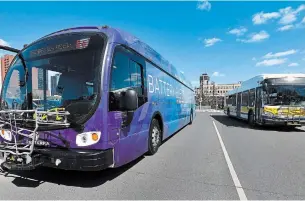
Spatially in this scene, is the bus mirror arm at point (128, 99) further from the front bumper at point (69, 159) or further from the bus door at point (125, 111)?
the front bumper at point (69, 159)

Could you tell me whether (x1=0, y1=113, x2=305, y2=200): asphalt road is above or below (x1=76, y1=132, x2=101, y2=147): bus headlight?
below

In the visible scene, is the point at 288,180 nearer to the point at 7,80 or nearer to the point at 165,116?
the point at 165,116

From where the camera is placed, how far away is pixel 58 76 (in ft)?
15.0

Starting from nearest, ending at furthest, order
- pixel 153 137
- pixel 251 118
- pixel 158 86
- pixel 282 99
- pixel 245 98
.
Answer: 1. pixel 153 137
2. pixel 158 86
3. pixel 282 99
4. pixel 251 118
5. pixel 245 98

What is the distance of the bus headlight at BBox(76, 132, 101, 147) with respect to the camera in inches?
151

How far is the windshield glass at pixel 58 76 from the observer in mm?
4027

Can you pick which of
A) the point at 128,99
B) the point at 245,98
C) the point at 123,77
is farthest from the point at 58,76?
the point at 245,98

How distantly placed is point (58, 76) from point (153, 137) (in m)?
3.05

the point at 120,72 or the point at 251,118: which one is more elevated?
the point at 120,72

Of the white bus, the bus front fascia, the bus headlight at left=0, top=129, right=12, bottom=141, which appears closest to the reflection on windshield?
the white bus

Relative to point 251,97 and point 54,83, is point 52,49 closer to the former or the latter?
point 54,83

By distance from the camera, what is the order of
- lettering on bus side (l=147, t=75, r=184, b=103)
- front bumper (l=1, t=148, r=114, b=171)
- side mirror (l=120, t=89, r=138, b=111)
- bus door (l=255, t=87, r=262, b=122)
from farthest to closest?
1. bus door (l=255, t=87, r=262, b=122)
2. lettering on bus side (l=147, t=75, r=184, b=103)
3. side mirror (l=120, t=89, r=138, b=111)
4. front bumper (l=1, t=148, r=114, b=171)

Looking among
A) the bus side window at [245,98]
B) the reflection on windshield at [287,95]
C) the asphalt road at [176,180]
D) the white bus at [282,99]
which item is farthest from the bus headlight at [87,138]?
the bus side window at [245,98]

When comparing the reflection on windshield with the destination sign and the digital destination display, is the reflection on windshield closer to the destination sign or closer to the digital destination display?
the digital destination display
